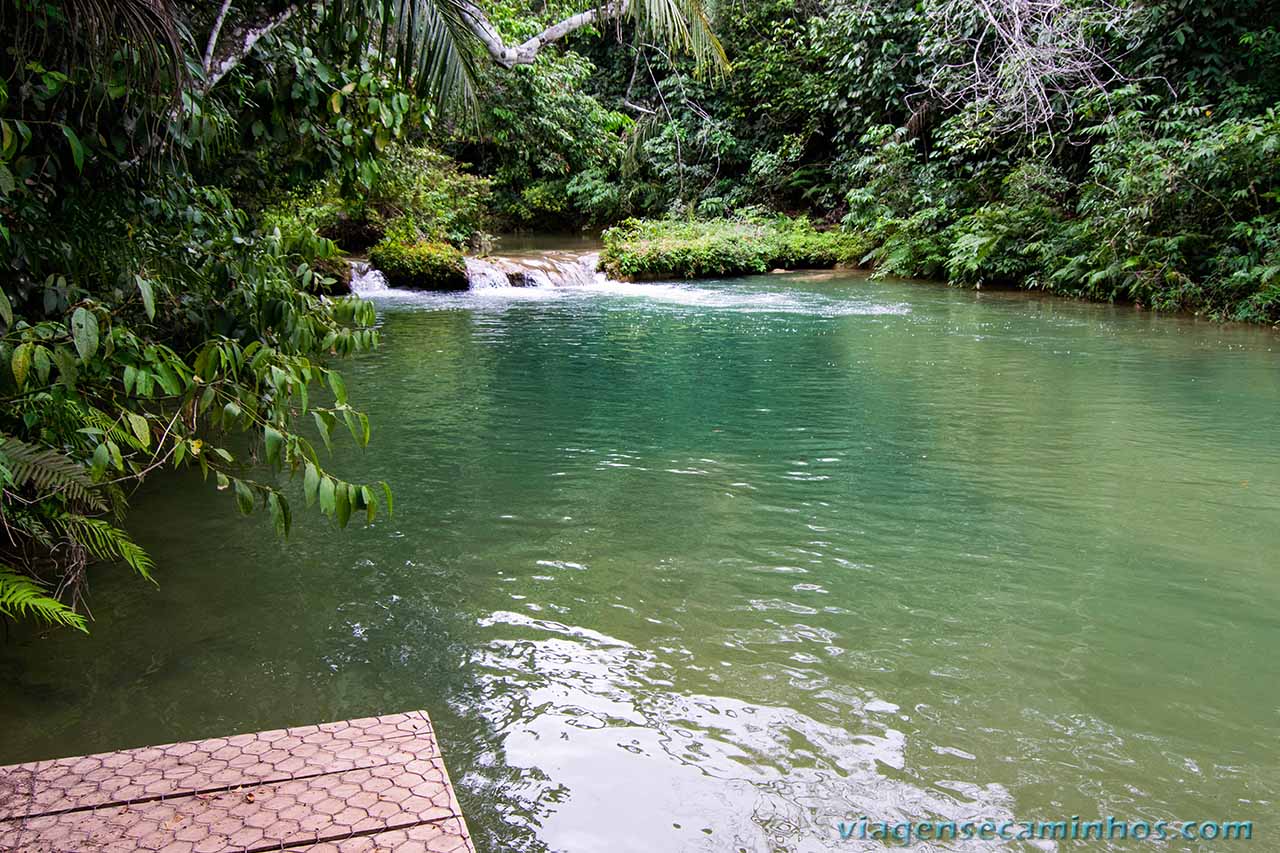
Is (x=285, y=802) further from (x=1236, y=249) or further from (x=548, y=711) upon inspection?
(x=1236, y=249)

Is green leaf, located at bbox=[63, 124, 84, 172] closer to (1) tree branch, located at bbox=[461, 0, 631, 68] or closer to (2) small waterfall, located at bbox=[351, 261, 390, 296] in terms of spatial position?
(1) tree branch, located at bbox=[461, 0, 631, 68]

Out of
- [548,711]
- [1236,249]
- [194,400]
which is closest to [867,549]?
[548,711]

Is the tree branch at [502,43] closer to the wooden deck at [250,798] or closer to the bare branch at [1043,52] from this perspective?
the wooden deck at [250,798]

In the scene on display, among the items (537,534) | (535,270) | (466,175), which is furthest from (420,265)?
(537,534)

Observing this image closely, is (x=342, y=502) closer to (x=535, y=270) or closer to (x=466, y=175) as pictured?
(x=535, y=270)

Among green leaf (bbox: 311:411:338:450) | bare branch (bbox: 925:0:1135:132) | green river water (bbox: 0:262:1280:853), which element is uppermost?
bare branch (bbox: 925:0:1135:132)

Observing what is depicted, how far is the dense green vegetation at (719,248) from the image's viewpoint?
1952 centimetres

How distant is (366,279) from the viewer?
17000 millimetres

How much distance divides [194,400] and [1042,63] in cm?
1607

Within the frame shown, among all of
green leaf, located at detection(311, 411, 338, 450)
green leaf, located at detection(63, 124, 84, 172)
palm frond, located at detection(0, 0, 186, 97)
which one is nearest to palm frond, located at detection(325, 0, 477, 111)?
palm frond, located at detection(0, 0, 186, 97)

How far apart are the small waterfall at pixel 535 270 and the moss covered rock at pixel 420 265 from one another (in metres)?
0.32

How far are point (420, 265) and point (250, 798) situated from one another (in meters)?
15.7

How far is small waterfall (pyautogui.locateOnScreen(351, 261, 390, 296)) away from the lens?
16750 mm

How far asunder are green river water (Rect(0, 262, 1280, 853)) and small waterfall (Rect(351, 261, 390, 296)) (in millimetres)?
9597
